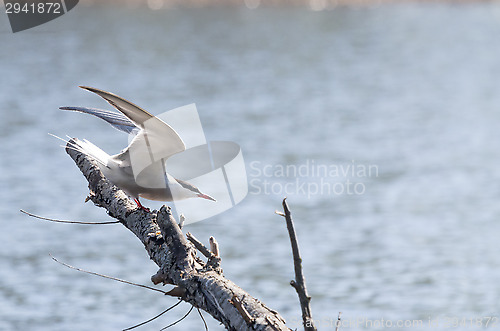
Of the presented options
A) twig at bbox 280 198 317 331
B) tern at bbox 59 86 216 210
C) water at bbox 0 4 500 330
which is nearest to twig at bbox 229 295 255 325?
twig at bbox 280 198 317 331

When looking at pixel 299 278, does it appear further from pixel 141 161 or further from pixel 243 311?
pixel 141 161

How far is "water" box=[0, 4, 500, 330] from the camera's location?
11164 mm

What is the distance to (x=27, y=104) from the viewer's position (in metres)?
24.2

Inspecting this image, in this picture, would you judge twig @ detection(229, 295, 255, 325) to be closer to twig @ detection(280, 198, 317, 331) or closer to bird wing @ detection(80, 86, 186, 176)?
twig @ detection(280, 198, 317, 331)

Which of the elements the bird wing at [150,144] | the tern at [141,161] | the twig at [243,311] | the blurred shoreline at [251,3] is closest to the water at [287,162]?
the tern at [141,161]

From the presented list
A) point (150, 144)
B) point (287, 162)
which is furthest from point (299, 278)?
point (287, 162)

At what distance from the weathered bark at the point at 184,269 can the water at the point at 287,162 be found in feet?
Answer: 17.5

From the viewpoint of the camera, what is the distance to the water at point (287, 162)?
36.6ft

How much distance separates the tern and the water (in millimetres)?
5310

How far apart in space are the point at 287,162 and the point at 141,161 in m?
13.5

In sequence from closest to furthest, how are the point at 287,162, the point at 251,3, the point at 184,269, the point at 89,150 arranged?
the point at 184,269 < the point at 89,150 < the point at 287,162 < the point at 251,3

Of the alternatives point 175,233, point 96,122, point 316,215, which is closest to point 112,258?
point 316,215

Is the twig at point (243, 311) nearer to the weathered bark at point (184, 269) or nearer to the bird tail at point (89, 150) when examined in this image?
the weathered bark at point (184, 269)

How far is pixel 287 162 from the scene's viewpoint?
59.1 feet
